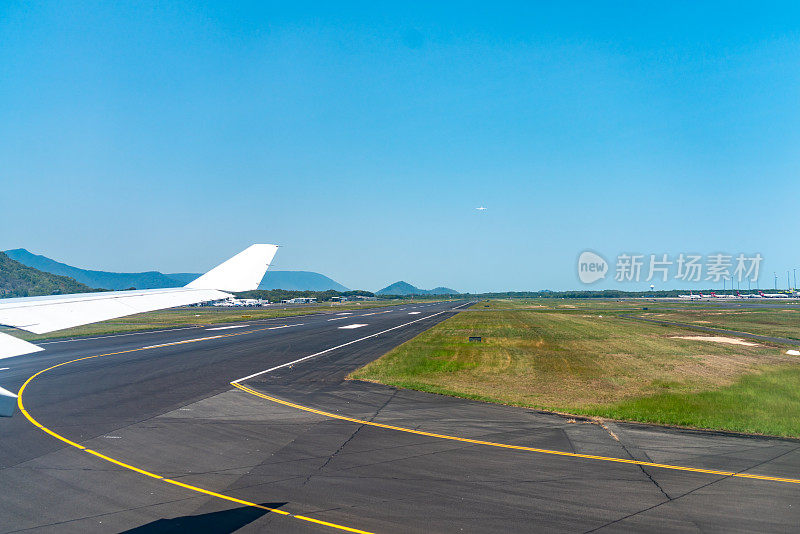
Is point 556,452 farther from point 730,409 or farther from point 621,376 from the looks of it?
point 621,376

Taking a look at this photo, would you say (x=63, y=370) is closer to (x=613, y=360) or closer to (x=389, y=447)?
(x=389, y=447)

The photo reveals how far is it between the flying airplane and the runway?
313 centimetres

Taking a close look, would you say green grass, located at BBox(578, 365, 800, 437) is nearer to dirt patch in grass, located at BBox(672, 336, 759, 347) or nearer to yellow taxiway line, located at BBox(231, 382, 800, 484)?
yellow taxiway line, located at BBox(231, 382, 800, 484)

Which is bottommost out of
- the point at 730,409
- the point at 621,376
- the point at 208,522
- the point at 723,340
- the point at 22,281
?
the point at 22,281

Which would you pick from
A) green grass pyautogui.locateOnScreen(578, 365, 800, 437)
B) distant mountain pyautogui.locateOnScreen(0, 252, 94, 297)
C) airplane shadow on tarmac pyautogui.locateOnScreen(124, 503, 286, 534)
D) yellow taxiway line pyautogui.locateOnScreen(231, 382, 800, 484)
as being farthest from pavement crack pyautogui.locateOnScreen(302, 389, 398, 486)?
distant mountain pyautogui.locateOnScreen(0, 252, 94, 297)

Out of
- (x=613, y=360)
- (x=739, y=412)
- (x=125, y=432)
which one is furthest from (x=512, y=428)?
(x=613, y=360)

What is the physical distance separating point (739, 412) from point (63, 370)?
3202 cm

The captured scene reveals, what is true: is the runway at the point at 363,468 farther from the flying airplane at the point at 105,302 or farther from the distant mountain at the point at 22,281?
the distant mountain at the point at 22,281

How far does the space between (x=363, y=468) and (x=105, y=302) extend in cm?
672

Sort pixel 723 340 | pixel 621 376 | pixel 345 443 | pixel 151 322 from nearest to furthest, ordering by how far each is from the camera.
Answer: pixel 345 443
pixel 621 376
pixel 723 340
pixel 151 322

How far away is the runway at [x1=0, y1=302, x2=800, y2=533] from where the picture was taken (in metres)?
8.77

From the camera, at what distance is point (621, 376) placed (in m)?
24.0

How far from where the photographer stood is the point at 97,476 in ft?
36.0

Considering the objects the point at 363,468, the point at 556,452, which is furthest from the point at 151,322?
the point at 556,452
